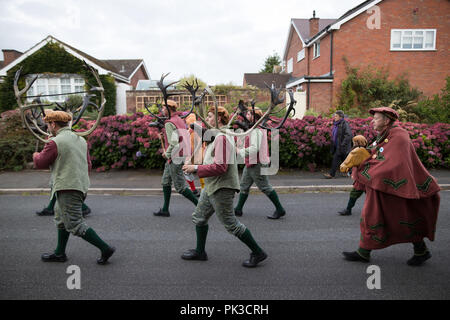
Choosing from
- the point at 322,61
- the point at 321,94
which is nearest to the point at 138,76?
the point at 322,61

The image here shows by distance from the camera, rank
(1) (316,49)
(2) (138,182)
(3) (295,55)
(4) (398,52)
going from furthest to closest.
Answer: (3) (295,55) → (1) (316,49) → (4) (398,52) → (2) (138,182)

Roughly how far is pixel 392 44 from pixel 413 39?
1.31 metres

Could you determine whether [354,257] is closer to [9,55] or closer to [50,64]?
[50,64]

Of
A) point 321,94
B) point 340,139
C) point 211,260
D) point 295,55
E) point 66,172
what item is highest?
point 295,55

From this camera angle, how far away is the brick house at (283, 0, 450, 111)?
1947 centimetres

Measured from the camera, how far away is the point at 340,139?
8.98 metres

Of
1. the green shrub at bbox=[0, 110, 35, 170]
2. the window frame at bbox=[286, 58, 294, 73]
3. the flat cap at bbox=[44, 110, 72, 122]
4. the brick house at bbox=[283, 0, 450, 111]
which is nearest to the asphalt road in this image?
the flat cap at bbox=[44, 110, 72, 122]

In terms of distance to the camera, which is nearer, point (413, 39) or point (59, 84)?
point (413, 39)

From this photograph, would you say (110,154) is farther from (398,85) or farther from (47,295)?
(398,85)

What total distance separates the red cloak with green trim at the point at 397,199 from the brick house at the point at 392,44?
55.0 feet

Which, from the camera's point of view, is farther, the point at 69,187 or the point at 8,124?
the point at 8,124

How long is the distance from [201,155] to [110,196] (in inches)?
172

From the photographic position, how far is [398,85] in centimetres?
1911

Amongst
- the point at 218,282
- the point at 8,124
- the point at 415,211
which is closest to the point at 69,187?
the point at 218,282
